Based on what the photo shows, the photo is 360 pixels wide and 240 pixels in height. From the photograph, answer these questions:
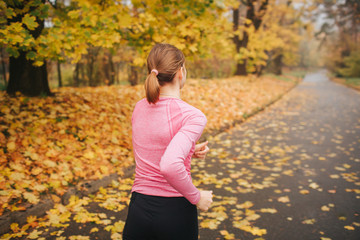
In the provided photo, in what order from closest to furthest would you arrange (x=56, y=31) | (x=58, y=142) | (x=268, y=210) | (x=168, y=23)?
1. (x=268, y=210)
2. (x=56, y=31)
3. (x=58, y=142)
4. (x=168, y=23)

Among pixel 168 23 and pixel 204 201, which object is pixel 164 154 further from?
pixel 168 23

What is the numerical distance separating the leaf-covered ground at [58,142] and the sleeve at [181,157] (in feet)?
9.67

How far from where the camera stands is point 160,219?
1413 millimetres

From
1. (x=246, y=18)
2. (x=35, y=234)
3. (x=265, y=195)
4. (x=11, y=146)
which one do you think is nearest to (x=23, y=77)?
(x=11, y=146)

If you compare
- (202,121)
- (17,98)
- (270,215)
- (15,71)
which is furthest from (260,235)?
(15,71)

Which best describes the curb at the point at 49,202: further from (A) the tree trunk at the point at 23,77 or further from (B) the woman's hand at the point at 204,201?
(A) the tree trunk at the point at 23,77

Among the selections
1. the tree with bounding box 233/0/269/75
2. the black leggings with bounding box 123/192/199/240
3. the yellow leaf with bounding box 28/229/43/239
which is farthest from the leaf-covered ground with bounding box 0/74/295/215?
the tree with bounding box 233/0/269/75

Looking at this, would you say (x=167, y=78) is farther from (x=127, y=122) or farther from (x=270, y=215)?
(x=127, y=122)

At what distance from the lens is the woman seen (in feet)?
4.26

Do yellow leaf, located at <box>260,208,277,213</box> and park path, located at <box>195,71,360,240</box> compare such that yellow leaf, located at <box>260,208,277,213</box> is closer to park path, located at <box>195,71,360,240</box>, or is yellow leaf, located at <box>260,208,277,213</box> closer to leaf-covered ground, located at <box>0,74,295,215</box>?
park path, located at <box>195,71,360,240</box>

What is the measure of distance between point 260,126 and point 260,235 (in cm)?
609

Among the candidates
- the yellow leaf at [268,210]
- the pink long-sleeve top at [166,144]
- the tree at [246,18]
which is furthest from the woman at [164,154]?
the tree at [246,18]

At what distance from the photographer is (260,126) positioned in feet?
29.1

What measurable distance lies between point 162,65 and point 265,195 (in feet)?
11.5
